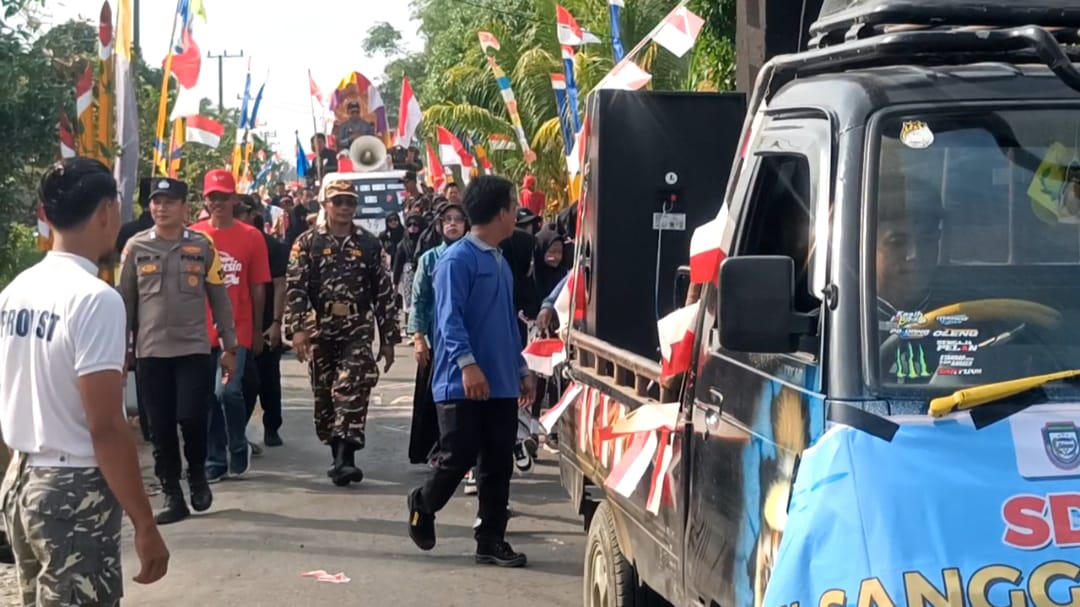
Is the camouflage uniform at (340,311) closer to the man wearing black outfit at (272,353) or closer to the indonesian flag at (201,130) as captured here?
the man wearing black outfit at (272,353)

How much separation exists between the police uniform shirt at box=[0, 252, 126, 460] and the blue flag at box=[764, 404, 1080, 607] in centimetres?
200

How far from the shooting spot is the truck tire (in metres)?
5.63

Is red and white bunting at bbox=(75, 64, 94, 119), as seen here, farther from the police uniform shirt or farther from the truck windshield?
the truck windshield

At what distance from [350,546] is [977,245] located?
5369 millimetres

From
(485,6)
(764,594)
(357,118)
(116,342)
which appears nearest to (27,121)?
(116,342)

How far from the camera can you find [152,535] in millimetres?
4305

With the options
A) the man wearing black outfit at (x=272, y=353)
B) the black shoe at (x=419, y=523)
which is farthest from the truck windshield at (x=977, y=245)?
the man wearing black outfit at (x=272, y=353)

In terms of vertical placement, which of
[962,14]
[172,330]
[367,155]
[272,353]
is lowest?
[272,353]

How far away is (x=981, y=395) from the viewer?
3350mm

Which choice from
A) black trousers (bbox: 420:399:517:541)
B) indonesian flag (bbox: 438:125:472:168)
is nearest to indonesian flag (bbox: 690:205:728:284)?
black trousers (bbox: 420:399:517:541)

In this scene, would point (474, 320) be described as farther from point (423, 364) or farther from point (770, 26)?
point (770, 26)

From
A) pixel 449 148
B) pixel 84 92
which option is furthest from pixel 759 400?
pixel 449 148

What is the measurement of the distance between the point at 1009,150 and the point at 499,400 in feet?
14.4

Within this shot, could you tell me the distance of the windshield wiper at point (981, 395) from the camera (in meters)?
3.35
